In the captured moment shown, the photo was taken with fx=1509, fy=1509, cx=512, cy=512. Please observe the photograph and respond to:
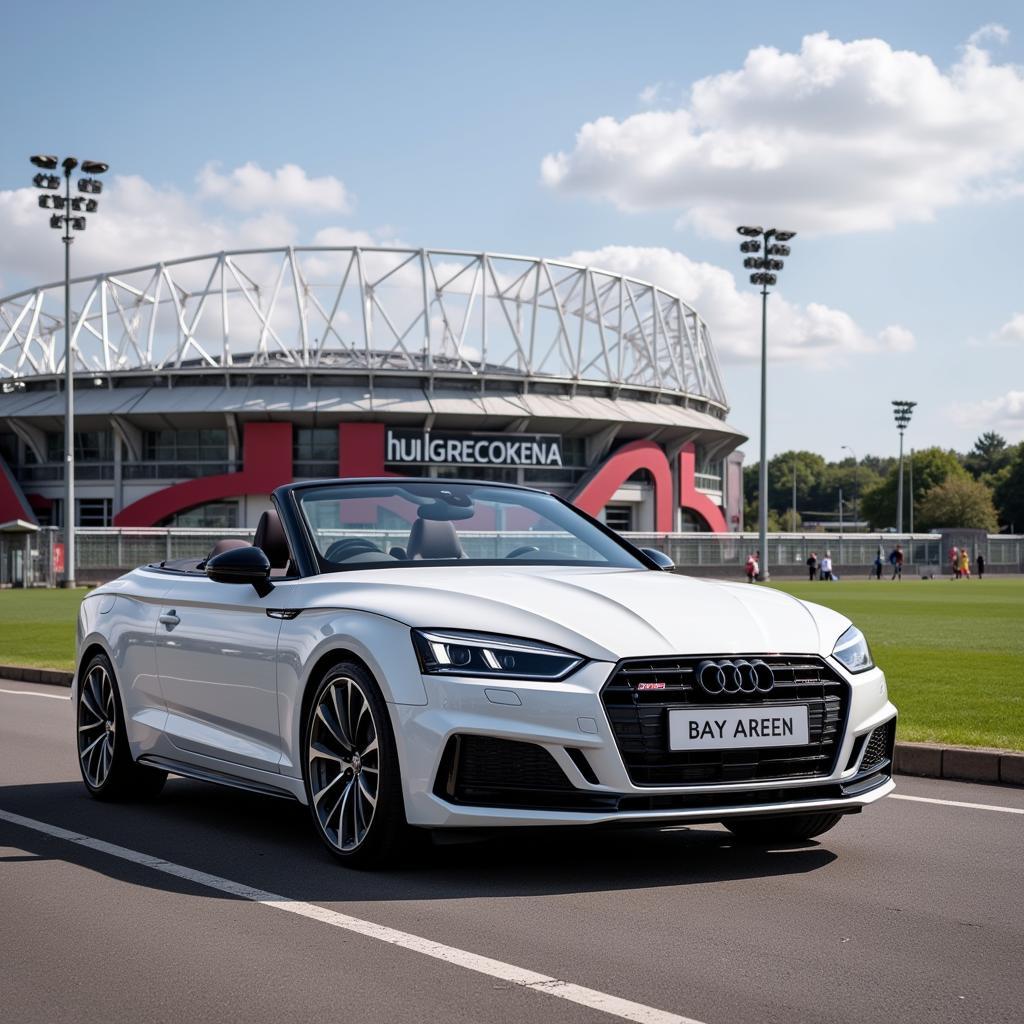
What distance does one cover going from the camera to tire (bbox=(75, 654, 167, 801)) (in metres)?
8.12

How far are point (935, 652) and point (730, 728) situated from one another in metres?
14.1

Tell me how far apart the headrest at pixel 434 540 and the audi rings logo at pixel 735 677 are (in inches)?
68.0

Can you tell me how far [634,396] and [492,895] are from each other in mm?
85316

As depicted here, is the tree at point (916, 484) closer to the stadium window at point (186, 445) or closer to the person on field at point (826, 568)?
the person on field at point (826, 568)

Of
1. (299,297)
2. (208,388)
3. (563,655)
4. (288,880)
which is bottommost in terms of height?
(288,880)

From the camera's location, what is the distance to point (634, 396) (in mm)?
90188

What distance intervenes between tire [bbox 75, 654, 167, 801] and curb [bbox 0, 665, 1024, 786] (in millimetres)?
4535

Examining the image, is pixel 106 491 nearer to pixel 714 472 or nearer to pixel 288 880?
pixel 714 472

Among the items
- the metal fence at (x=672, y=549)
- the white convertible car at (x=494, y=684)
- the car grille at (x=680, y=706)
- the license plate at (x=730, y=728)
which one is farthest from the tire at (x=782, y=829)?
the metal fence at (x=672, y=549)

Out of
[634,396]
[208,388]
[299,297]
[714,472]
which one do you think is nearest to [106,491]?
[208,388]

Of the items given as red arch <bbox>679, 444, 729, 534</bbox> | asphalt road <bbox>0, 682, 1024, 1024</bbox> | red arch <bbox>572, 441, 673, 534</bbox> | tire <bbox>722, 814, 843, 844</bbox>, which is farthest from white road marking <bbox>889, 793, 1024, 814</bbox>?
red arch <bbox>679, 444, 729, 534</bbox>

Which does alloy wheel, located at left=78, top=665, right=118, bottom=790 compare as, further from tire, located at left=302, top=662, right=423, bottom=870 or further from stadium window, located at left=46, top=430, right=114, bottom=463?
stadium window, located at left=46, top=430, right=114, bottom=463

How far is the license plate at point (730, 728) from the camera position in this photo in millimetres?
5516

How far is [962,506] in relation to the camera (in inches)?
5477
